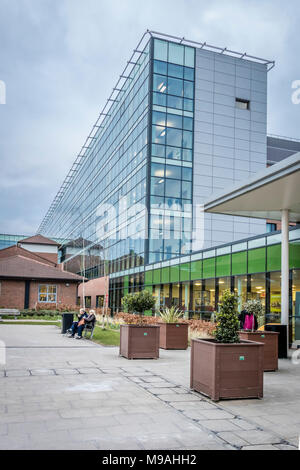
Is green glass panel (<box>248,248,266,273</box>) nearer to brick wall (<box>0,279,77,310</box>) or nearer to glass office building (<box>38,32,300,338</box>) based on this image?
glass office building (<box>38,32,300,338</box>)

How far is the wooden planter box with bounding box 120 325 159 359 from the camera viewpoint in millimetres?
12430

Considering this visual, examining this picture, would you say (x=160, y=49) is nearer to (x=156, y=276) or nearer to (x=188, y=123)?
(x=188, y=123)

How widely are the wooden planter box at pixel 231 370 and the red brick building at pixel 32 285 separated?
3286cm

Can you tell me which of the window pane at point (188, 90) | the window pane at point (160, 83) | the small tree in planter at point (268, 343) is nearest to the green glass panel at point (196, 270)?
the small tree in planter at point (268, 343)

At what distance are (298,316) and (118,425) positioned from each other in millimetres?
12458

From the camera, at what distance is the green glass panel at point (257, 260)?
19.7 meters

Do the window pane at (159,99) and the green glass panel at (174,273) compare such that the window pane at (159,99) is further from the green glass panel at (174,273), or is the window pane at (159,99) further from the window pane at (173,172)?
the green glass panel at (174,273)

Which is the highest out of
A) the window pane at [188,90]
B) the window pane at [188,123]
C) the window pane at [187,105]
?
the window pane at [188,90]

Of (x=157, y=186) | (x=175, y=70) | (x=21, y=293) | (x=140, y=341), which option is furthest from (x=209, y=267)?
(x=175, y=70)

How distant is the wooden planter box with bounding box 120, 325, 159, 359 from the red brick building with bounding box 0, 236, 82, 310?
27.8 metres

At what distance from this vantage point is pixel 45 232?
124m

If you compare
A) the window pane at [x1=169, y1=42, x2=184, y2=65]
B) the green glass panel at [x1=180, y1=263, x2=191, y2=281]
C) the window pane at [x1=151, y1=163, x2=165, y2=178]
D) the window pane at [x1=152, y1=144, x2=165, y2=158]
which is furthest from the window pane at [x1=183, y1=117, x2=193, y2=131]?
the green glass panel at [x1=180, y1=263, x2=191, y2=281]

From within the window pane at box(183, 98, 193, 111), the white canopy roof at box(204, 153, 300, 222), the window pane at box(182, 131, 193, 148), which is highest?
the window pane at box(183, 98, 193, 111)

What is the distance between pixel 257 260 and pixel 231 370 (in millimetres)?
12997
